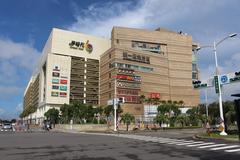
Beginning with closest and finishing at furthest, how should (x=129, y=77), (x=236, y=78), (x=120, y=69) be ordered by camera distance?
(x=236, y=78), (x=120, y=69), (x=129, y=77)

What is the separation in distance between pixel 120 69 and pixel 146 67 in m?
16.3

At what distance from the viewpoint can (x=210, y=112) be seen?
99250mm

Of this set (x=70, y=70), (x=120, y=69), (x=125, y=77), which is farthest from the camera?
(x=70, y=70)

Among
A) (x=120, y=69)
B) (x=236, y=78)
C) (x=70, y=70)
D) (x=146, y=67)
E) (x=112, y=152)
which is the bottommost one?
(x=112, y=152)

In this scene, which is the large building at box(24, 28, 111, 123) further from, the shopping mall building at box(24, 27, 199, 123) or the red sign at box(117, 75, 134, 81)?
the red sign at box(117, 75, 134, 81)

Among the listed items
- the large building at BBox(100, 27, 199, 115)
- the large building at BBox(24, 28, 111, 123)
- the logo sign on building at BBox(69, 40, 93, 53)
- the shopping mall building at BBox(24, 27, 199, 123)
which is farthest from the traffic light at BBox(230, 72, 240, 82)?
the logo sign on building at BBox(69, 40, 93, 53)

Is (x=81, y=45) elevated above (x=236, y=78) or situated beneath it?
elevated above

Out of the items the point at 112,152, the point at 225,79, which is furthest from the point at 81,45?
the point at 112,152

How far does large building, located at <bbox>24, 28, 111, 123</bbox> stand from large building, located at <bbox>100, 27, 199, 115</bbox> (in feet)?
20.5

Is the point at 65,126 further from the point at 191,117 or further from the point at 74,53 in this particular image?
the point at 74,53

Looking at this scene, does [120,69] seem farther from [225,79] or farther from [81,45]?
[225,79]

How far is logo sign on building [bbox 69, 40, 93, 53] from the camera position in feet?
477

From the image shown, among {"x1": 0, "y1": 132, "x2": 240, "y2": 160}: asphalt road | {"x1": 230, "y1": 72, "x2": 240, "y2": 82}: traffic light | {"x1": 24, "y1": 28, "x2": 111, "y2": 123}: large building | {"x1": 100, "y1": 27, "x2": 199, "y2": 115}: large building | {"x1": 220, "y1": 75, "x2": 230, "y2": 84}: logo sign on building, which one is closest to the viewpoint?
{"x1": 0, "y1": 132, "x2": 240, "y2": 160}: asphalt road

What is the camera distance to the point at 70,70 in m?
141
